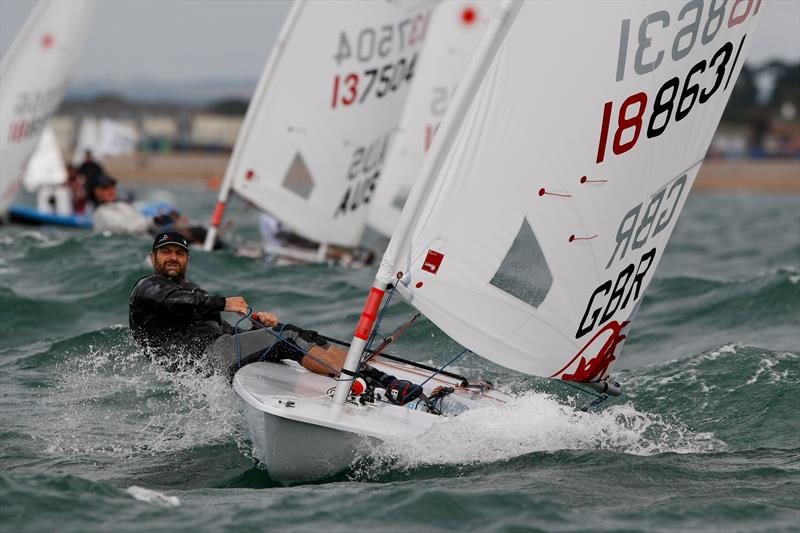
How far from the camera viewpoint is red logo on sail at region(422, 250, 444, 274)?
17.6 ft

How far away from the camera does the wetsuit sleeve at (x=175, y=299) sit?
19.5 ft

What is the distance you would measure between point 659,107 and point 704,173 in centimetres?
4489

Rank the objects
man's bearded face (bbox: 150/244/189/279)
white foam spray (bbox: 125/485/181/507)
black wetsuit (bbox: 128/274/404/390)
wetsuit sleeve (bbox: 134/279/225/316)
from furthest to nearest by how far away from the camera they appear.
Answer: man's bearded face (bbox: 150/244/189/279) → black wetsuit (bbox: 128/274/404/390) → wetsuit sleeve (bbox: 134/279/225/316) → white foam spray (bbox: 125/485/181/507)

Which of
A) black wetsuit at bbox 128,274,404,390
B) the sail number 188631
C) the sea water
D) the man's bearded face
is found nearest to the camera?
the sea water

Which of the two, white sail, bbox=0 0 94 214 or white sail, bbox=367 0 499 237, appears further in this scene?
white sail, bbox=367 0 499 237

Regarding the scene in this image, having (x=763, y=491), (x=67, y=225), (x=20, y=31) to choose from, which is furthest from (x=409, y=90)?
(x=763, y=491)

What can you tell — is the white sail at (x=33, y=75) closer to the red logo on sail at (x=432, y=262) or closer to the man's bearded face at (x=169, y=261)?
the man's bearded face at (x=169, y=261)

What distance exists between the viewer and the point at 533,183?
212 inches

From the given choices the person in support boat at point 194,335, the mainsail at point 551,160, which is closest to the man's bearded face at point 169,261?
the person in support boat at point 194,335

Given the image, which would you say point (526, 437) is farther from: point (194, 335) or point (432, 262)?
point (194, 335)

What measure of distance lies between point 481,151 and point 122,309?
472 centimetres

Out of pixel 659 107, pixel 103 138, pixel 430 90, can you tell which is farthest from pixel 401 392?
pixel 103 138

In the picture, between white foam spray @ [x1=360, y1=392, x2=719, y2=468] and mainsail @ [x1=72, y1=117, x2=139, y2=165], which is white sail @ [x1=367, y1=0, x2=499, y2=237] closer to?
white foam spray @ [x1=360, y1=392, x2=719, y2=468]

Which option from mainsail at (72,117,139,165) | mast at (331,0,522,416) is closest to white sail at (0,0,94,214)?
mast at (331,0,522,416)
